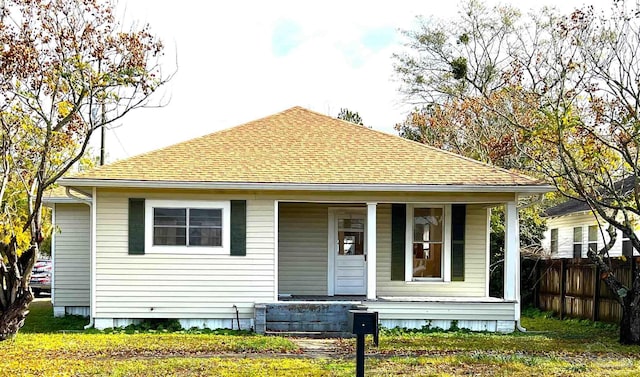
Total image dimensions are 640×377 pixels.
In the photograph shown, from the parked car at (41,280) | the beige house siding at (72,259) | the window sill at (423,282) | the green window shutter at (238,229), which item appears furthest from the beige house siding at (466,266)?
the parked car at (41,280)

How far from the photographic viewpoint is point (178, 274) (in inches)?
634

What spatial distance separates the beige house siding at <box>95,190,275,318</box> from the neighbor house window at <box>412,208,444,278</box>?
3.46 m

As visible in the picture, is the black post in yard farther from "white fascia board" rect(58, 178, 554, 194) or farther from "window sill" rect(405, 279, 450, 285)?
"window sill" rect(405, 279, 450, 285)

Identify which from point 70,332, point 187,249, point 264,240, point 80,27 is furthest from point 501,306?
point 80,27

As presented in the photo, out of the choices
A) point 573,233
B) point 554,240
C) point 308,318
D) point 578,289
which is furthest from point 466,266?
point 554,240

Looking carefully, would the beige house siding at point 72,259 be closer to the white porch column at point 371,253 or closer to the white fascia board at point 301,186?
the white fascia board at point 301,186

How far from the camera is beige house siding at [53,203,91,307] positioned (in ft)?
63.2

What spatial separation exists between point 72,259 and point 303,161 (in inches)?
249

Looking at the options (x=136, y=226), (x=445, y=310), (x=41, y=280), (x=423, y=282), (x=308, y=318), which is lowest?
(x=41, y=280)

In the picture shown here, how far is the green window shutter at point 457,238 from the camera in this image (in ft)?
58.2

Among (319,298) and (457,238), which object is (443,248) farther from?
(319,298)

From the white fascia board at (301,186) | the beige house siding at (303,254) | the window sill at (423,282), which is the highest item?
the white fascia board at (301,186)

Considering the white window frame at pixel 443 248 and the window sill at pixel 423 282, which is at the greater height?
the white window frame at pixel 443 248

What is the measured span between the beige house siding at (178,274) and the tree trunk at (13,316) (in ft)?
6.33
